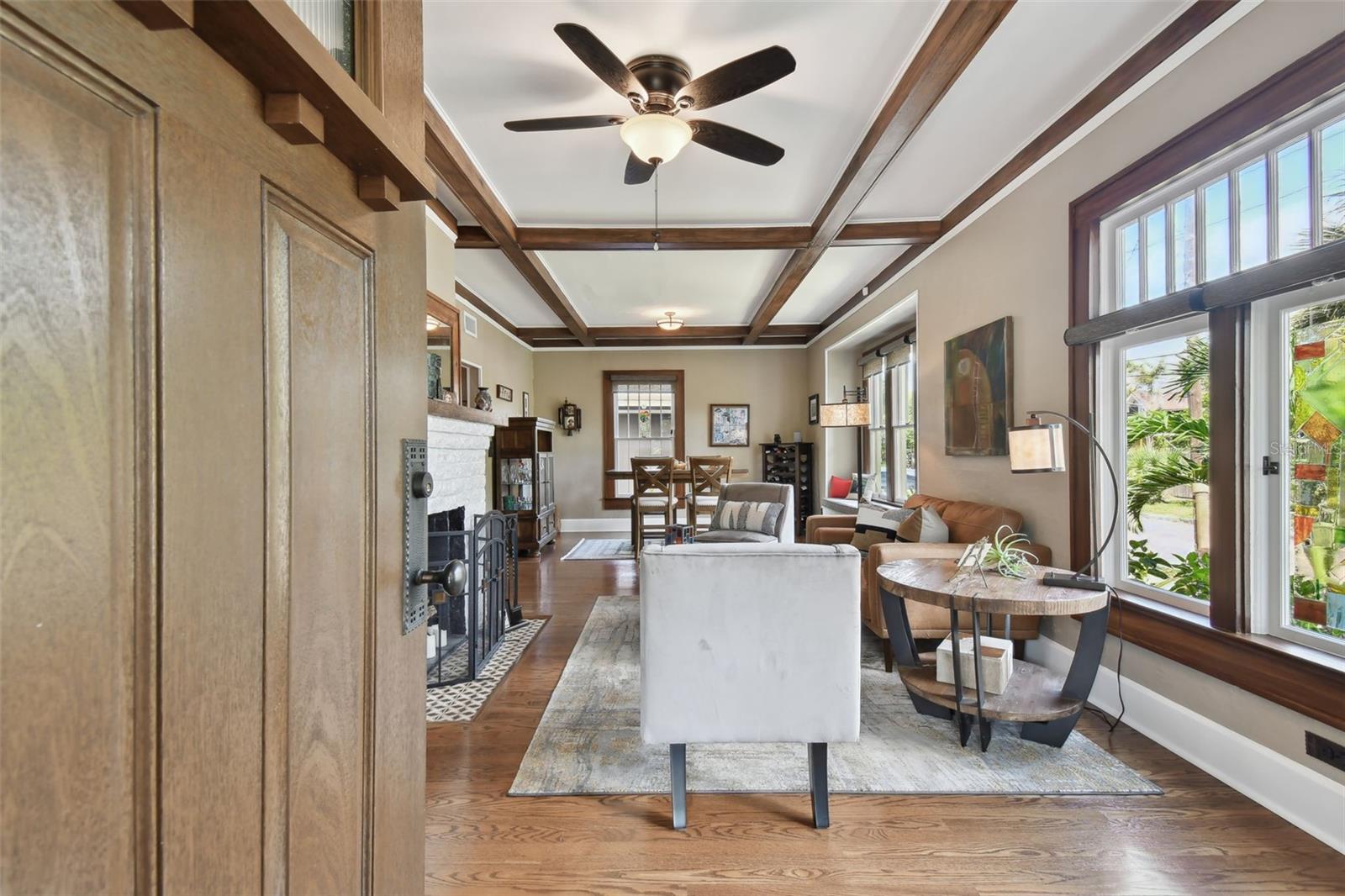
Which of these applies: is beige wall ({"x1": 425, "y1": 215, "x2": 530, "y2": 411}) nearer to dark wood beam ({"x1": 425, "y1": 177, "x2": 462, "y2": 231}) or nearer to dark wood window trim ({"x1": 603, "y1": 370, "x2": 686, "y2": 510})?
dark wood beam ({"x1": 425, "y1": 177, "x2": 462, "y2": 231})

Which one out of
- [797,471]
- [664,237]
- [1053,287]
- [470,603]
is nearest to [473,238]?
[664,237]

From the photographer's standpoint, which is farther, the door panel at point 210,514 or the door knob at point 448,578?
the door knob at point 448,578

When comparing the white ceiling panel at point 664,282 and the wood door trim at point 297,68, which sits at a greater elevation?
the white ceiling panel at point 664,282

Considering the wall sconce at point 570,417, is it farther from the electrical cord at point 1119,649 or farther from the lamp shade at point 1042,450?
the electrical cord at point 1119,649

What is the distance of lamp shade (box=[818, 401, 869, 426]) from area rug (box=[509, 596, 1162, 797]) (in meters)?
3.52

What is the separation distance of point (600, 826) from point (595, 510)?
676 cm

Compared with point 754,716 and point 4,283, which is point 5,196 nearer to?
point 4,283

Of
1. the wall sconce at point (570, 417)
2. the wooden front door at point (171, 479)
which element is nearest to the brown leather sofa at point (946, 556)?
the wooden front door at point (171, 479)

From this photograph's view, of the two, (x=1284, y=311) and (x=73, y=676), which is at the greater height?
(x=1284, y=311)

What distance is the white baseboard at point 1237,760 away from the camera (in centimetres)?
178

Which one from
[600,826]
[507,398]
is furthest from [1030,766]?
[507,398]

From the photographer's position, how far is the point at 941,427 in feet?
14.3

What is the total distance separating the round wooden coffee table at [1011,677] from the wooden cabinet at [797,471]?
542 cm

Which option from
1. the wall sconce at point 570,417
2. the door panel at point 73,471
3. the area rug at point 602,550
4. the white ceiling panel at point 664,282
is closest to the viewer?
the door panel at point 73,471
